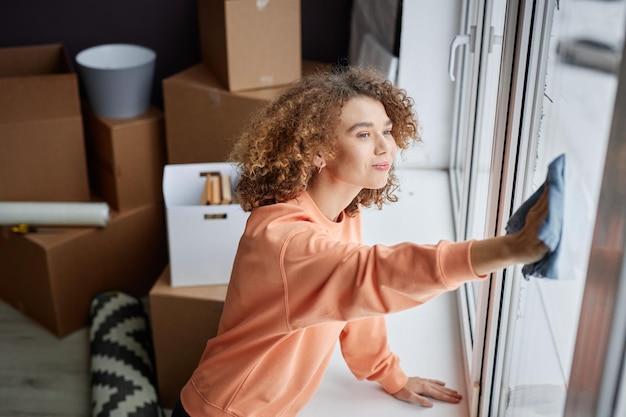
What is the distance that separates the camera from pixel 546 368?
1.16m

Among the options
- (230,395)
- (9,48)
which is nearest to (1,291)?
(9,48)

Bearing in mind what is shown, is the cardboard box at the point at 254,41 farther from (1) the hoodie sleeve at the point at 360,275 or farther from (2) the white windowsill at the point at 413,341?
(1) the hoodie sleeve at the point at 360,275

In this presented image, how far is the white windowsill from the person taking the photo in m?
1.55

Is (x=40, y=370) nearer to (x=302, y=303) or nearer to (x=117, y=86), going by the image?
(x=117, y=86)

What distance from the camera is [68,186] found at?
9.08ft

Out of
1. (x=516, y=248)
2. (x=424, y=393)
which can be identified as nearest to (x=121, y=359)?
(x=424, y=393)

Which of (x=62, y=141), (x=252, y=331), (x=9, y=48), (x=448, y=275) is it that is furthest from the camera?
(x=9, y=48)

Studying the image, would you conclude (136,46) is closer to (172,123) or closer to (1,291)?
(172,123)

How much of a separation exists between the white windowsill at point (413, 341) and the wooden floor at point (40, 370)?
84 centimetres

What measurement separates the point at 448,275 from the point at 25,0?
241cm

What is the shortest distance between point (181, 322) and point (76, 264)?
0.63 meters

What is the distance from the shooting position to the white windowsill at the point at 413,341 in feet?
5.08

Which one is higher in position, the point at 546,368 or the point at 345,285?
the point at 345,285

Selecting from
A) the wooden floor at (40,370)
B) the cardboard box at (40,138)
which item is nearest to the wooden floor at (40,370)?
the wooden floor at (40,370)
